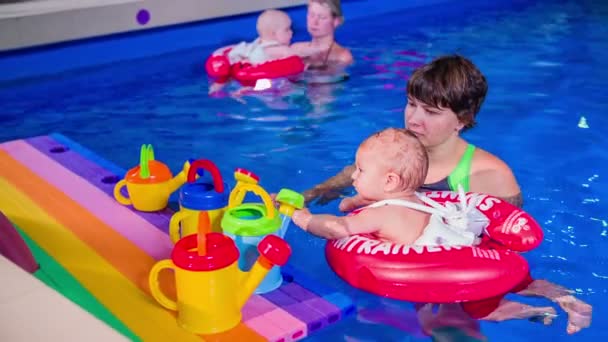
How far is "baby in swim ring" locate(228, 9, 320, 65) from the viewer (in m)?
5.49

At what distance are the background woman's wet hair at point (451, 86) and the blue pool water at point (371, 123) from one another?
73cm

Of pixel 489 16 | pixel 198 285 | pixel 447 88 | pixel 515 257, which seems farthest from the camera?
pixel 489 16

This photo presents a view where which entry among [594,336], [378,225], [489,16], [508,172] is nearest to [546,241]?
[508,172]

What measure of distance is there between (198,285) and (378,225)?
749mm

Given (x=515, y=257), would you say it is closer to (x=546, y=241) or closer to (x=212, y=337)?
(x=546, y=241)

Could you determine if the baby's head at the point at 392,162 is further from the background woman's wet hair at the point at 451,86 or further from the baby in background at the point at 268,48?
the baby in background at the point at 268,48

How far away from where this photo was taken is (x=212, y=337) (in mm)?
2240

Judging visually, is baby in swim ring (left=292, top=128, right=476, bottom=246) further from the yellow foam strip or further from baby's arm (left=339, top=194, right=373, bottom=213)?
the yellow foam strip

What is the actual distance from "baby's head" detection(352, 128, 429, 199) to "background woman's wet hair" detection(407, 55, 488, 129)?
1.22 feet

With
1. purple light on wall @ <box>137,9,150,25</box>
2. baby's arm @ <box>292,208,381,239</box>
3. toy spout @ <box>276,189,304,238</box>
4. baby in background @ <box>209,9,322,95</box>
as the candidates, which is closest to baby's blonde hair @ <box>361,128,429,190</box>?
baby's arm @ <box>292,208,381,239</box>

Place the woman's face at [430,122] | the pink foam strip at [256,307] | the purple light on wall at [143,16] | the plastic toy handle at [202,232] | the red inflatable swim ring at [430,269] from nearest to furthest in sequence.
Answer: the plastic toy handle at [202,232]
the pink foam strip at [256,307]
the red inflatable swim ring at [430,269]
the woman's face at [430,122]
the purple light on wall at [143,16]

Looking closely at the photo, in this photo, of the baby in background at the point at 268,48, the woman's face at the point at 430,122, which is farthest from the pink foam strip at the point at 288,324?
the baby in background at the point at 268,48

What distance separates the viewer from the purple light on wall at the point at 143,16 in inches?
248

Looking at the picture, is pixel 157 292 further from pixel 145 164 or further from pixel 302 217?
pixel 145 164
